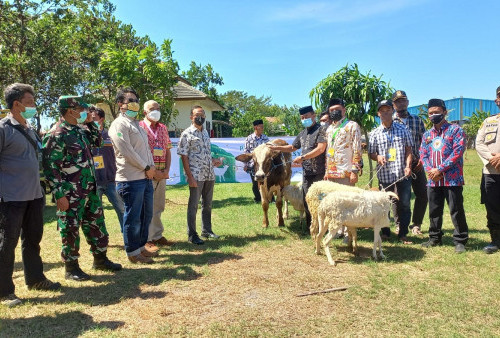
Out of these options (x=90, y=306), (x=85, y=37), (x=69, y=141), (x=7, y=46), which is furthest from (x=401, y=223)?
(x=85, y=37)

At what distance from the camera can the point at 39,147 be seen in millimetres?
4312

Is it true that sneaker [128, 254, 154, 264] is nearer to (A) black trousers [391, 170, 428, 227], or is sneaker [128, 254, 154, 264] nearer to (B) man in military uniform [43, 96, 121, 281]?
(B) man in military uniform [43, 96, 121, 281]

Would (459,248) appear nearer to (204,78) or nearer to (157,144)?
(157,144)

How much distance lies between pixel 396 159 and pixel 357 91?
3.16m

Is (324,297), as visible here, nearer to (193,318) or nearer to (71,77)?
(193,318)

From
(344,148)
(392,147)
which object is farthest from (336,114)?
(392,147)

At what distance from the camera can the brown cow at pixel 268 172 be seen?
6.85 m

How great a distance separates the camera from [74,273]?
14.9 feet

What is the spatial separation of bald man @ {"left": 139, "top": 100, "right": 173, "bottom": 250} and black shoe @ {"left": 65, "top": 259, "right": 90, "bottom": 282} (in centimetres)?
128

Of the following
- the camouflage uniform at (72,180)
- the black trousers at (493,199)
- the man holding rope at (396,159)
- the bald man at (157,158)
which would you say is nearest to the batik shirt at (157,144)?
the bald man at (157,158)

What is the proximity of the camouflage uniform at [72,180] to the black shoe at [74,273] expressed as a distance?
7 centimetres

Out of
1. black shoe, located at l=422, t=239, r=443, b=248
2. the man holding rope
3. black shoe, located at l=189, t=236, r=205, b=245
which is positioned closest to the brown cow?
black shoe, located at l=189, t=236, r=205, b=245

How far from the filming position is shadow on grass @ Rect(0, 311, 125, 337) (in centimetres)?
326

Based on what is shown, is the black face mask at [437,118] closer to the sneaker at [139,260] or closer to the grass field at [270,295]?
the grass field at [270,295]
